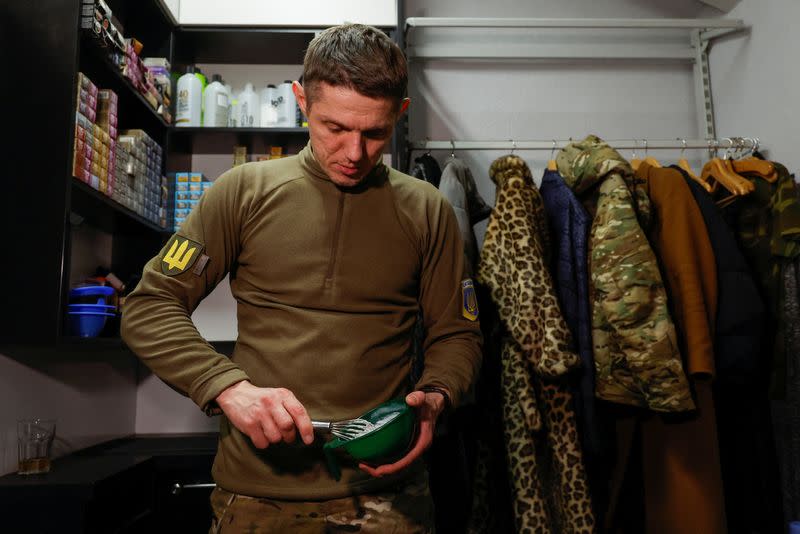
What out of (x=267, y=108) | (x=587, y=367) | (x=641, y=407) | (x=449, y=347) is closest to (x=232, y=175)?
(x=449, y=347)

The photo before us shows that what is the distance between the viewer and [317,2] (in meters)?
2.53

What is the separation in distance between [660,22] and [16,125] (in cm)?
238

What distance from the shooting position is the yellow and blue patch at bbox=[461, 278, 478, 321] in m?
1.27

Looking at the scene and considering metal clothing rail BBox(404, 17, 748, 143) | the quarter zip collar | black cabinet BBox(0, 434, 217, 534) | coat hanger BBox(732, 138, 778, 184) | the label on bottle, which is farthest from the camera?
metal clothing rail BBox(404, 17, 748, 143)

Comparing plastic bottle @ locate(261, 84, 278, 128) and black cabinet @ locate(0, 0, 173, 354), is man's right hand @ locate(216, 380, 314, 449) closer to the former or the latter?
black cabinet @ locate(0, 0, 173, 354)

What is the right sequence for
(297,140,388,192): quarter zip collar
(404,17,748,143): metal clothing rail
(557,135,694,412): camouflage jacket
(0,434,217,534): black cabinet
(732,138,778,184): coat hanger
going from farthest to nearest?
(404,17,748,143): metal clothing rail, (732,138,778,184): coat hanger, (557,135,694,412): camouflage jacket, (0,434,217,534): black cabinet, (297,140,388,192): quarter zip collar

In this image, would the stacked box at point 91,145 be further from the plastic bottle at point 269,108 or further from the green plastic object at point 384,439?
the green plastic object at point 384,439

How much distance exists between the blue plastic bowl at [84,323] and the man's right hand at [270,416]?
1087 mm

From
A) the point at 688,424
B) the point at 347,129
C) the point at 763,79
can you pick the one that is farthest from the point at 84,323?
the point at 763,79

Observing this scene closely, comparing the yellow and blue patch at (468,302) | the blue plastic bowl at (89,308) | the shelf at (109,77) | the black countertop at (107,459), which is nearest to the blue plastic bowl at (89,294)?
the blue plastic bowl at (89,308)

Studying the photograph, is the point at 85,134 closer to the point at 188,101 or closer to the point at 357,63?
the point at 188,101

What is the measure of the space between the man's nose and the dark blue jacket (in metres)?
1.03

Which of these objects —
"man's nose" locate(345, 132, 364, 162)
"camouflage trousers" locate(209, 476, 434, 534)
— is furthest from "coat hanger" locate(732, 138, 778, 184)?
"camouflage trousers" locate(209, 476, 434, 534)

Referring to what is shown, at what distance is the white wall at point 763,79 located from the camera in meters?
2.39
